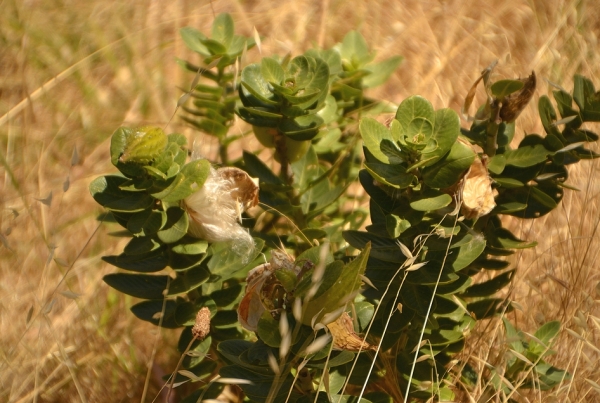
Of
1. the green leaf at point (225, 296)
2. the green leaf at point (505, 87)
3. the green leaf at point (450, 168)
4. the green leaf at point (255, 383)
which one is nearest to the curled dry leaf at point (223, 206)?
the green leaf at point (225, 296)

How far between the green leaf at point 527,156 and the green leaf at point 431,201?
7.3 inches

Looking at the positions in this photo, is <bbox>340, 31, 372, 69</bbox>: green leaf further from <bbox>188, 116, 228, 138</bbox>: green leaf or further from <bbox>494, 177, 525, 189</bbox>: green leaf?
<bbox>494, 177, 525, 189</bbox>: green leaf

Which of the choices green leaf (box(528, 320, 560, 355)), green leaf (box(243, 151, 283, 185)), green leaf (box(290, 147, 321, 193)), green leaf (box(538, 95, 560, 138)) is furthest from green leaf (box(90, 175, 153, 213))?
green leaf (box(528, 320, 560, 355))

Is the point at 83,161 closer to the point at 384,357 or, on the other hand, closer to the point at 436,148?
the point at 384,357

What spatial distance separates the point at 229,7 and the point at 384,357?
1.84m

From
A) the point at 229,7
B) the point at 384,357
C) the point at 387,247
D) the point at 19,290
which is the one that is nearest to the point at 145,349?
the point at 19,290

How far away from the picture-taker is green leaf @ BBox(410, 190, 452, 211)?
100 cm

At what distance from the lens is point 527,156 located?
3.76 feet

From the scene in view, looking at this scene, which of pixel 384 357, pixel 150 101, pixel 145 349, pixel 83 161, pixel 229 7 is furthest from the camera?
pixel 229 7

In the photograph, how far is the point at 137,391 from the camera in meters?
1.60

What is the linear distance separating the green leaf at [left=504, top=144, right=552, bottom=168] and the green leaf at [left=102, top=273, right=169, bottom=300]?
63 cm

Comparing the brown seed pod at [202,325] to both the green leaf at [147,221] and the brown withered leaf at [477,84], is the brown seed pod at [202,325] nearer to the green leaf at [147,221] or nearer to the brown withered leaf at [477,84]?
the green leaf at [147,221]

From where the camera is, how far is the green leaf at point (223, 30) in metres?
1.47

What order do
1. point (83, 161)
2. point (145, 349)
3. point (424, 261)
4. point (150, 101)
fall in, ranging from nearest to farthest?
point (424, 261)
point (145, 349)
point (83, 161)
point (150, 101)
